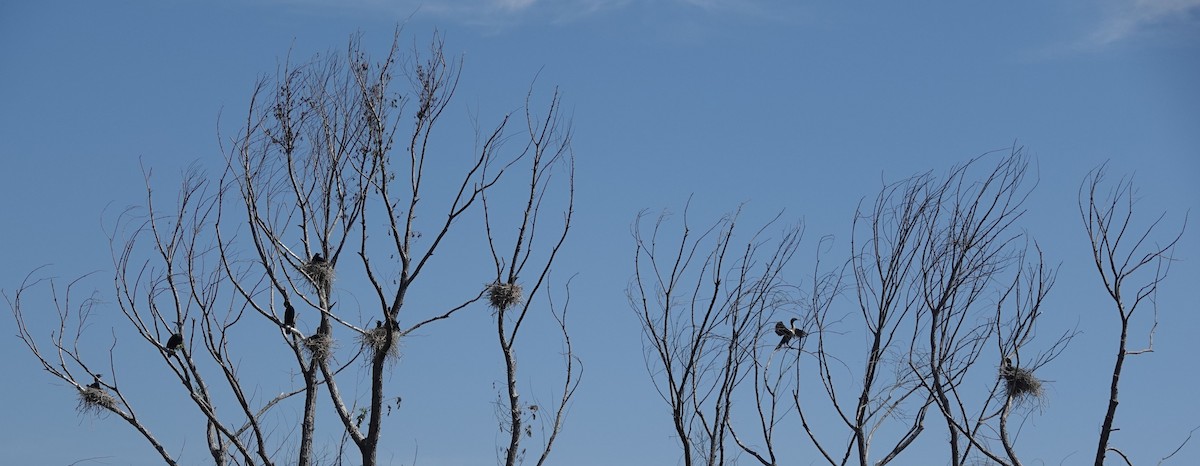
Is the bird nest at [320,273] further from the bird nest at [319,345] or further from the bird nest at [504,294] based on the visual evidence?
the bird nest at [504,294]

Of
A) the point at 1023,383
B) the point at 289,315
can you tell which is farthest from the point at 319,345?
the point at 1023,383

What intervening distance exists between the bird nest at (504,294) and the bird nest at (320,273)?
1.71 metres

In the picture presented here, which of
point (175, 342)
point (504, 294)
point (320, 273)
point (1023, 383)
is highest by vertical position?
point (320, 273)

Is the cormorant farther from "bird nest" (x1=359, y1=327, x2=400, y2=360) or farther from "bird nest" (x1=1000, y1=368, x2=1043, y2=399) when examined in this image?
"bird nest" (x1=1000, y1=368, x2=1043, y2=399)

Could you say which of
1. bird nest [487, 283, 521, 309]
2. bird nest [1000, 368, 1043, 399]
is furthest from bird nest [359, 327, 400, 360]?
bird nest [1000, 368, 1043, 399]

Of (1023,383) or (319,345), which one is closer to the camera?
(1023,383)

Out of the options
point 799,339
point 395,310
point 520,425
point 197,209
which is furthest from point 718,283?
point 197,209

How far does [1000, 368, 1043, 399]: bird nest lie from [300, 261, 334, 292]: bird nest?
4957 millimetres

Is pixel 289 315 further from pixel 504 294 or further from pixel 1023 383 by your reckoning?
pixel 1023 383

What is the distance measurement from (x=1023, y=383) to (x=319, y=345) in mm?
4934

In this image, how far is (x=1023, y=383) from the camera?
8586 mm

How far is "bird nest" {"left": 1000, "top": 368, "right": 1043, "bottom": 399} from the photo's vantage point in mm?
8516

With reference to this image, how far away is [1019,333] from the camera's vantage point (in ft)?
26.9

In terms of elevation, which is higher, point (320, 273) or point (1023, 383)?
point (320, 273)
